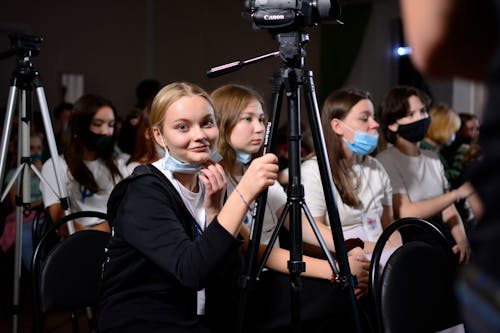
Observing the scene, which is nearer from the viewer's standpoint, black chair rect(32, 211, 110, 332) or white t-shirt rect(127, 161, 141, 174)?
black chair rect(32, 211, 110, 332)

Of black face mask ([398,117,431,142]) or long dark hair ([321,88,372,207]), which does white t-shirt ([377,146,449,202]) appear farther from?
long dark hair ([321,88,372,207])

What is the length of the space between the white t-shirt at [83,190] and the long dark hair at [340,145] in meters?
1.16

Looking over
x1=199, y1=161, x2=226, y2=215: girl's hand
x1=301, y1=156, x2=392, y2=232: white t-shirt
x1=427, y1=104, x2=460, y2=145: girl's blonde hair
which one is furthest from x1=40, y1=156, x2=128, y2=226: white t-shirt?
x1=427, y1=104, x2=460, y2=145: girl's blonde hair

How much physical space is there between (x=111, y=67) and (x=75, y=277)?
5.12m

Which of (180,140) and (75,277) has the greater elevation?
(180,140)

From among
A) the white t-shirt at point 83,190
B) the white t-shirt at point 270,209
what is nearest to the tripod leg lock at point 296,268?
the white t-shirt at point 270,209

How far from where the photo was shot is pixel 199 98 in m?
1.79

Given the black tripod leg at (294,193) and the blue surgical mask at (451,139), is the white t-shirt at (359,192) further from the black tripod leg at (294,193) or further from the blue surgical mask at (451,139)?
the blue surgical mask at (451,139)

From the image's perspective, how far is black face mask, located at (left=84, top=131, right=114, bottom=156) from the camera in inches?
128

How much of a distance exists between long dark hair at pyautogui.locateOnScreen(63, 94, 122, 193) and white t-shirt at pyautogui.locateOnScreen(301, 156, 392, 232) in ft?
3.63

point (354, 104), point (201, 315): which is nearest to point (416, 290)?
point (201, 315)

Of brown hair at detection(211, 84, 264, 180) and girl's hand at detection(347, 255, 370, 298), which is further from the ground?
brown hair at detection(211, 84, 264, 180)

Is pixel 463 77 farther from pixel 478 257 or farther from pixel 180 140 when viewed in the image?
pixel 180 140

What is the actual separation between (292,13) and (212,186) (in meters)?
0.58
